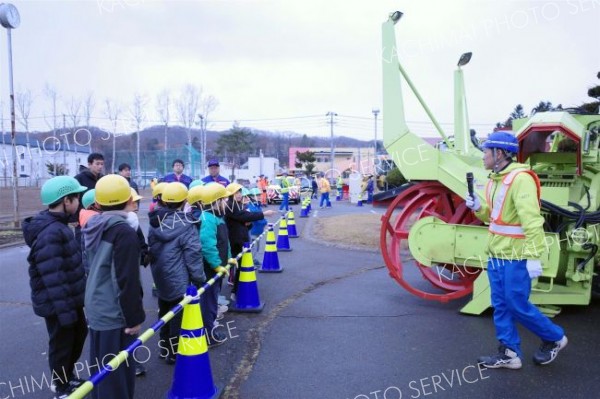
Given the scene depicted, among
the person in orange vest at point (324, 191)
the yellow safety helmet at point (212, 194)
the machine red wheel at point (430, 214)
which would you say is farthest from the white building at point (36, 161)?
the machine red wheel at point (430, 214)

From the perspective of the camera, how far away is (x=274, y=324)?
16.7 ft

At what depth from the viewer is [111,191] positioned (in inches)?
116

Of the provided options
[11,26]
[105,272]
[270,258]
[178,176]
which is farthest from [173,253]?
[11,26]

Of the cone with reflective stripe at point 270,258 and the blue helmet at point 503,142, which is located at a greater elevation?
the blue helmet at point 503,142

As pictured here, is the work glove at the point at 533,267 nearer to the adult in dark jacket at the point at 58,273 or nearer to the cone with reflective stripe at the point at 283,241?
the adult in dark jacket at the point at 58,273

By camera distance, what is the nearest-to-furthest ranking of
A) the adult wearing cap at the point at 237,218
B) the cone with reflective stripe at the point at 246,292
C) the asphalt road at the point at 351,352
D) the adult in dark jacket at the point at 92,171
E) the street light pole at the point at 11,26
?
the asphalt road at the point at 351,352
the cone with reflective stripe at the point at 246,292
the adult wearing cap at the point at 237,218
the adult in dark jacket at the point at 92,171
the street light pole at the point at 11,26

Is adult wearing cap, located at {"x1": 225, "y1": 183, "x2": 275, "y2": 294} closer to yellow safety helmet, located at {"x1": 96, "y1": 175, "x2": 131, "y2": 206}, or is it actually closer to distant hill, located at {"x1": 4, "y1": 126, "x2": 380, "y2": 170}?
yellow safety helmet, located at {"x1": 96, "y1": 175, "x2": 131, "y2": 206}

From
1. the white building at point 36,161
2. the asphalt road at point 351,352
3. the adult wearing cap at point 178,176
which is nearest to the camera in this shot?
the asphalt road at point 351,352

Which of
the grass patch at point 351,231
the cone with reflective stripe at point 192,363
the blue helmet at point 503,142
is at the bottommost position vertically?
the grass patch at point 351,231

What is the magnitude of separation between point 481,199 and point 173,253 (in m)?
3.19

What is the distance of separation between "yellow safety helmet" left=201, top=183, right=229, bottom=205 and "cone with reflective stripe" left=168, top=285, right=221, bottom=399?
62.7 inches

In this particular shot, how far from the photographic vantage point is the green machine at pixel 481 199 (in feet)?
15.1

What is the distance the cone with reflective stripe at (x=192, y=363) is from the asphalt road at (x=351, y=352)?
0.84 ft

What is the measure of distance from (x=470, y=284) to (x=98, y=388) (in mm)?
4169
